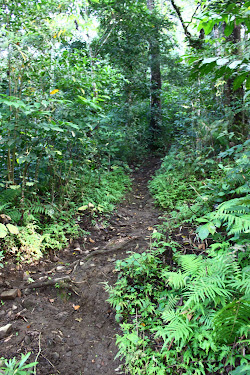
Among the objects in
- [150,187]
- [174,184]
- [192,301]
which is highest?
[174,184]

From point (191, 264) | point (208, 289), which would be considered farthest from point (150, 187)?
point (208, 289)

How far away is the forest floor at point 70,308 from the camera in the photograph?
257cm

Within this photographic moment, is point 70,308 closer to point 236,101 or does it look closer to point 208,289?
point 208,289

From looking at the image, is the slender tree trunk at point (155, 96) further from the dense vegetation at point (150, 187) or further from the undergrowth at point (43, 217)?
the undergrowth at point (43, 217)

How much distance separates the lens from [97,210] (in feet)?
18.2

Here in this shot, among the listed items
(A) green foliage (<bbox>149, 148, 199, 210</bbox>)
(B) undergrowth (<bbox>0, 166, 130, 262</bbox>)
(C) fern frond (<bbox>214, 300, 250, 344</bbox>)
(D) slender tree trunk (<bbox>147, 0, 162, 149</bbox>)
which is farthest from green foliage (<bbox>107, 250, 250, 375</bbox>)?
(D) slender tree trunk (<bbox>147, 0, 162, 149</bbox>)

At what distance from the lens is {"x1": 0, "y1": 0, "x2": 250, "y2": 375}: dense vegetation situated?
220 cm

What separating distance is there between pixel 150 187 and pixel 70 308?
15.0ft

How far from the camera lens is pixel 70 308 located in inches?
129

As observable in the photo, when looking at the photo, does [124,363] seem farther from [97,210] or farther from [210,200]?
[97,210]

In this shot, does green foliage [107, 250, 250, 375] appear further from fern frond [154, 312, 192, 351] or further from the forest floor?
the forest floor

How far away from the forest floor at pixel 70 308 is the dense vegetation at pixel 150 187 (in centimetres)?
23

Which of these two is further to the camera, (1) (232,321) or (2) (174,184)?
(2) (174,184)

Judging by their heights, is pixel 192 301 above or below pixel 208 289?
below
